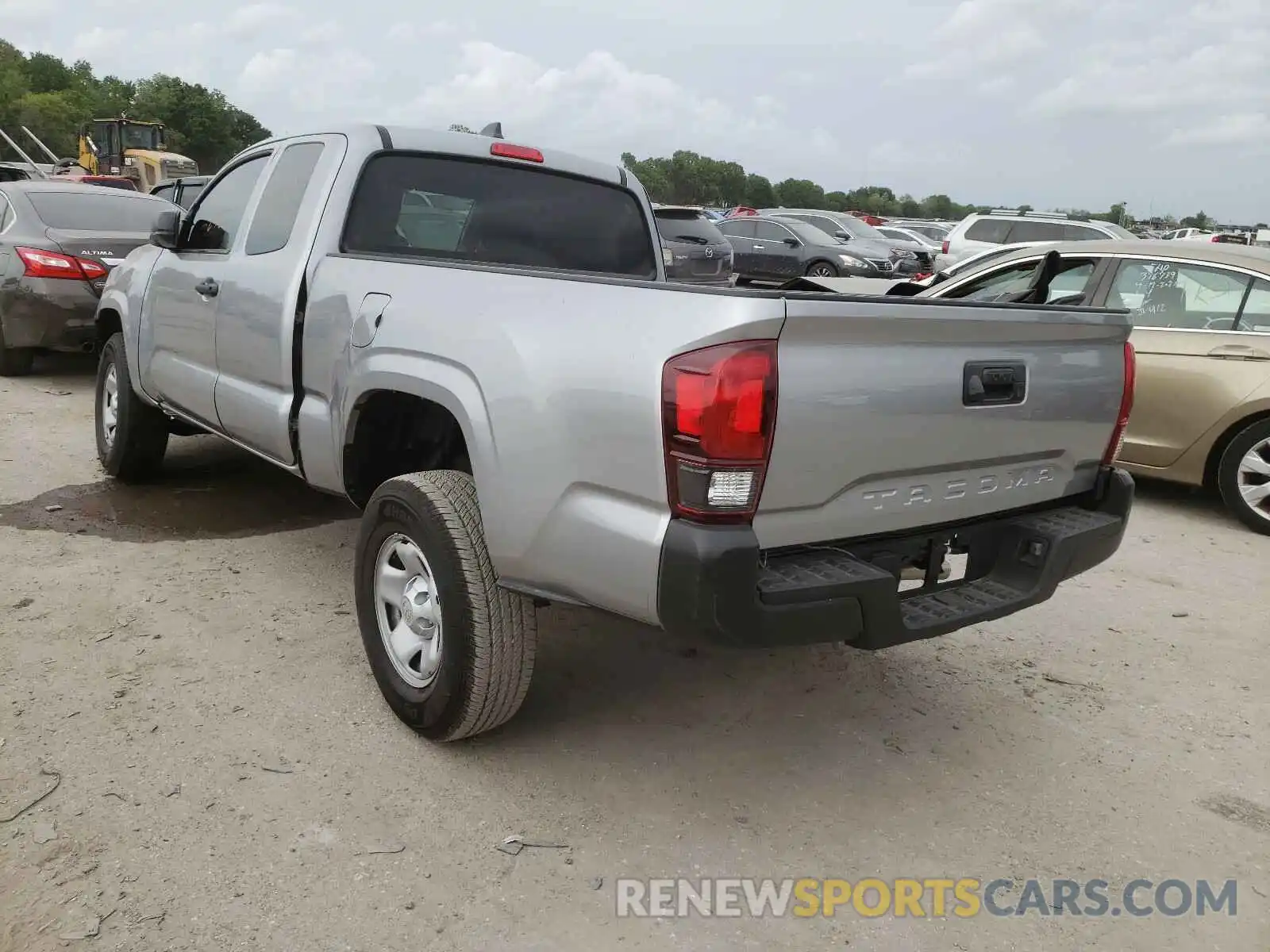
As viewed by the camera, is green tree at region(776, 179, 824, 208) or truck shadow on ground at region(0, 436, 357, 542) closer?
truck shadow on ground at region(0, 436, 357, 542)

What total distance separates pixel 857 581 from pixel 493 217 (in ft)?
7.67

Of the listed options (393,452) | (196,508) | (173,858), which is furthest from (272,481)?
(173,858)

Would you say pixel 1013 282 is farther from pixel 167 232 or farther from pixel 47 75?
pixel 47 75

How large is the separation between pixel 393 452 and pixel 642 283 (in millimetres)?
1420

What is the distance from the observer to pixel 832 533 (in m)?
2.44

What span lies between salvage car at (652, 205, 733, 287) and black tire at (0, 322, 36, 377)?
8447 millimetres

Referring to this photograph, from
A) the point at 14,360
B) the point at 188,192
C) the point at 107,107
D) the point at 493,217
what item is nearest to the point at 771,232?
the point at 188,192

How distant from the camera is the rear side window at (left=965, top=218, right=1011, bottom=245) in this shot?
15.5m

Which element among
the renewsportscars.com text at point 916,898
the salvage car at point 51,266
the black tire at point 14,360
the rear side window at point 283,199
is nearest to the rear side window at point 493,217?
the rear side window at point 283,199

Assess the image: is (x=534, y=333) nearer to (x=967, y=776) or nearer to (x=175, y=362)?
(x=967, y=776)

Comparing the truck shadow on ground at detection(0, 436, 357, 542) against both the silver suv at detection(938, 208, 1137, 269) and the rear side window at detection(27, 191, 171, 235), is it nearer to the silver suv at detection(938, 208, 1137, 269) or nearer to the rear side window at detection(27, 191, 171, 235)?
the rear side window at detection(27, 191, 171, 235)

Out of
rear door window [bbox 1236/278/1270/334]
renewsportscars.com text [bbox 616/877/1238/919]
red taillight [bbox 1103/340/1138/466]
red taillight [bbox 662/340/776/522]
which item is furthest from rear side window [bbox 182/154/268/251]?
rear door window [bbox 1236/278/1270/334]

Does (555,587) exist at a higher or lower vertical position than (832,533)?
lower

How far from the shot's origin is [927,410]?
249 centimetres
